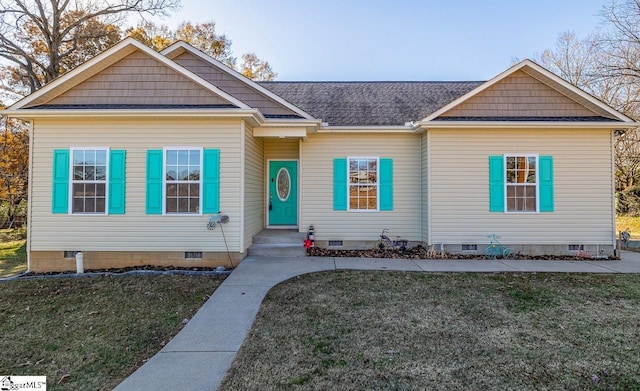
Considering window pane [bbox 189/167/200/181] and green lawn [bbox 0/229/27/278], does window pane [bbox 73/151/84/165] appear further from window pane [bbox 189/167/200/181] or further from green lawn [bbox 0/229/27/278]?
green lawn [bbox 0/229/27/278]

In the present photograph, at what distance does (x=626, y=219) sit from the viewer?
1811 centimetres

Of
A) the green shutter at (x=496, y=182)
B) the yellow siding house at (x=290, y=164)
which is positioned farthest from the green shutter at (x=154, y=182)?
the green shutter at (x=496, y=182)

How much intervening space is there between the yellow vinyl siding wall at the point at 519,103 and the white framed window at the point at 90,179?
8.73 metres

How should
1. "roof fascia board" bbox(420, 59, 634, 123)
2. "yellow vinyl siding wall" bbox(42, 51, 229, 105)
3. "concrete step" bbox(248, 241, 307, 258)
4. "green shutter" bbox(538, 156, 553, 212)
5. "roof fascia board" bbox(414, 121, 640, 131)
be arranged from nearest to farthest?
1. "yellow vinyl siding wall" bbox(42, 51, 229, 105)
2. "concrete step" bbox(248, 241, 307, 258)
3. "roof fascia board" bbox(414, 121, 640, 131)
4. "roof fascia board" bbox(420, 59, 634, 123)
5. "green shutter" bbox(538, 156, 553, 212)

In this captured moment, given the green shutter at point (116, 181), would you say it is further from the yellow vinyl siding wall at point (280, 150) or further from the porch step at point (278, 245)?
the yellow vinyl siding wall at point (280, 150)

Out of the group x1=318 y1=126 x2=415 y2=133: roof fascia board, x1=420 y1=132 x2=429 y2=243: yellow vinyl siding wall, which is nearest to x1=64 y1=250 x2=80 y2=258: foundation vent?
x1=318 y1=126 x2=415 y2=133: roof fascia board

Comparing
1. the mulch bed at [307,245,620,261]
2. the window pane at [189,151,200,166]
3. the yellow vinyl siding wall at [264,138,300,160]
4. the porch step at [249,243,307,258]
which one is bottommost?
the mulch bed at [307,245,620,261]

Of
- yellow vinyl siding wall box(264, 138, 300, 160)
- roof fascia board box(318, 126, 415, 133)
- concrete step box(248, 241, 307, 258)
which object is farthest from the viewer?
yellow vinyl siding wall box(264, 138, 300, 160)

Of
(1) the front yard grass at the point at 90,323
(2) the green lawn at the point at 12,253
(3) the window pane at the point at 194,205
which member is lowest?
(2) the green lawn at the point at 12,253

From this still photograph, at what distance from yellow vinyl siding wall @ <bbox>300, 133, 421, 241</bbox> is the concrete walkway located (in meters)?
1.37

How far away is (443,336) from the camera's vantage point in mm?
4059

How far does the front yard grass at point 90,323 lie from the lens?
3523 millimetres

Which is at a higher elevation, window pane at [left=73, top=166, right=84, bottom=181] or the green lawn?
window pane at [left=73, top=166, right=84, bottom=181]

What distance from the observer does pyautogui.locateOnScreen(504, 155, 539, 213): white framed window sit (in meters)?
8.67
